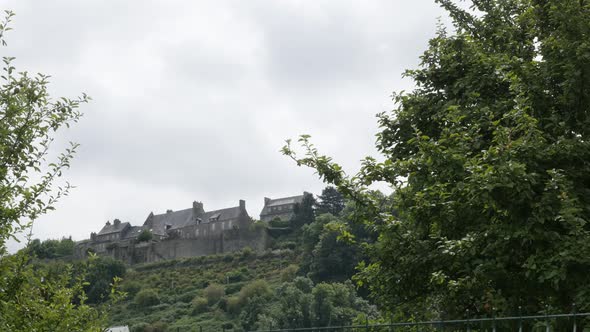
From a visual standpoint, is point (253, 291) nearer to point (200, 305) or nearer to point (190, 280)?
point (200, 305)

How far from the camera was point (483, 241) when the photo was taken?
30.7 ft

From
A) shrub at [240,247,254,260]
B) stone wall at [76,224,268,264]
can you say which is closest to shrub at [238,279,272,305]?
shrub at [240,247,254,260]

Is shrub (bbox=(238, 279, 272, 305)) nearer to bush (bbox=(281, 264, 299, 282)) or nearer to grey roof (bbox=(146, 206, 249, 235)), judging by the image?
bush (bbox=(281, 264, 299, 282))

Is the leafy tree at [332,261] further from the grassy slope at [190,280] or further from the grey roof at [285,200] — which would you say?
the grey roof at [285,200]

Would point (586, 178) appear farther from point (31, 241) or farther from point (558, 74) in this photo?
point (31, 241)

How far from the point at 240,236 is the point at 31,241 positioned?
10836 cm

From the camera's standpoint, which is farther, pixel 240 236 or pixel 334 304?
pixel 240 236

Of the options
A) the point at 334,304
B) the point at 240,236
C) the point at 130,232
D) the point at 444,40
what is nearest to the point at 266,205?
the point at 240,236

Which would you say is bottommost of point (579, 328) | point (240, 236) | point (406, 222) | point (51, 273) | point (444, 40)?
point (579, 328)

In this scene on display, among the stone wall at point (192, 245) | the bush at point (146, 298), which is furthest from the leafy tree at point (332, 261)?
the stone wall at point (192, 245)

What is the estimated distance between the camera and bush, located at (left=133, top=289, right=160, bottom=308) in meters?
94.3

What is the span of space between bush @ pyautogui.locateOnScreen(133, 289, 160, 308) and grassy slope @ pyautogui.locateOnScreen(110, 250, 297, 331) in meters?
0.73

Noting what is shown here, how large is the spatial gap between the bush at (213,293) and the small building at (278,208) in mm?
35329

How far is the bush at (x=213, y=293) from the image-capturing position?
90.5 m
